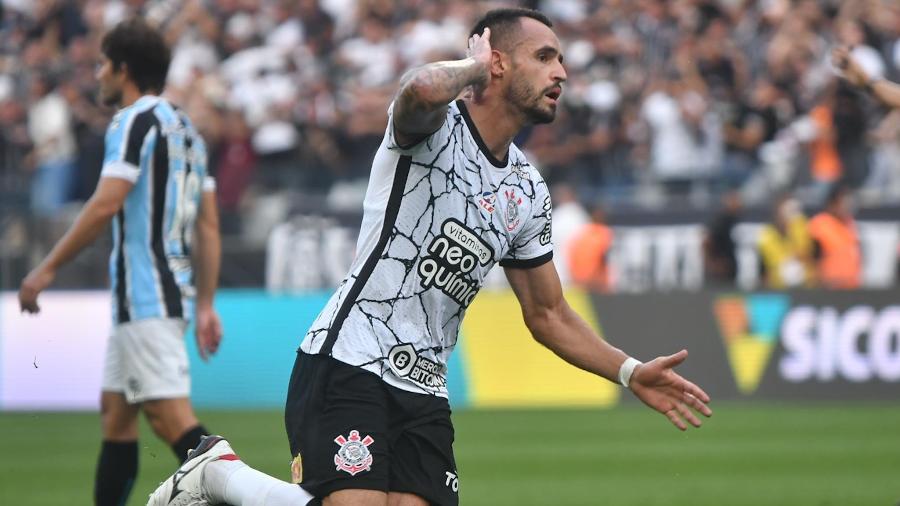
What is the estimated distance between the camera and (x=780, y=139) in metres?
19.6

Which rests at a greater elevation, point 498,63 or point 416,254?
point 498,63

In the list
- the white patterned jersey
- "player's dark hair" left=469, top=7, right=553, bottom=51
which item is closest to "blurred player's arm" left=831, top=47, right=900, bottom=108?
"player's dark hair" left=469, top=7, right=553, bottom=51

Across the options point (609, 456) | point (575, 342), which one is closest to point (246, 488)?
point (575, 342)

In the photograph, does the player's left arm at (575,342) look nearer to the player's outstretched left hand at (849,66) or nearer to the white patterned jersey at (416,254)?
the white patterned jersey at (416,254)

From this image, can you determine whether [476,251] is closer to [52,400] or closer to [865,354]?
[865,354]

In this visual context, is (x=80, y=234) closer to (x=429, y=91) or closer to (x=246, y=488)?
(x=246, y=488)

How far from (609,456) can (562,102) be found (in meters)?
8.97

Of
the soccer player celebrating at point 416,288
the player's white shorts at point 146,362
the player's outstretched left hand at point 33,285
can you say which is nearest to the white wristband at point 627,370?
the soccer player celebrating at point 416,288

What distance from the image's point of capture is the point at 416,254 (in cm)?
557

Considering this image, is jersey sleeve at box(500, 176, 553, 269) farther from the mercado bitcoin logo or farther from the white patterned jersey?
the mercado bitcoin logo

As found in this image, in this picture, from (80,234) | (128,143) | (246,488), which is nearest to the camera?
(246,488)

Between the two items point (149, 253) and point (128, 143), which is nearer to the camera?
point (128, 143)

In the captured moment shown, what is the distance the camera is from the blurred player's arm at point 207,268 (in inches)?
310

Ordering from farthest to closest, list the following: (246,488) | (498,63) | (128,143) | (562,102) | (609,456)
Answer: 1. (562,102)
2. (609,456)
3. (128,143)
4. (246,488)
5. (498,63)
